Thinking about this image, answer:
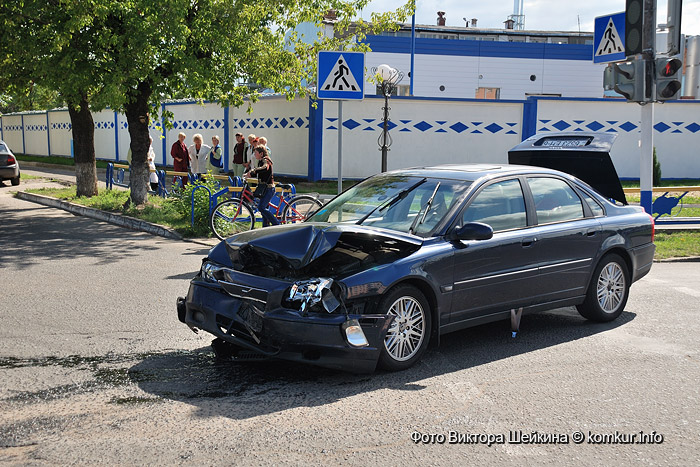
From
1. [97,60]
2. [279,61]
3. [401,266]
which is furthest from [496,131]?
[401,266]

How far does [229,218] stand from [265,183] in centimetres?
92

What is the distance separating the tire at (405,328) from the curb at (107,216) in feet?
26.0

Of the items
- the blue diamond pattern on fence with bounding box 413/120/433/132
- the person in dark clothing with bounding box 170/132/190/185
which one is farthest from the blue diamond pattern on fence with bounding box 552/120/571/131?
the person in dark clothing with bounding box 170/132/190/185

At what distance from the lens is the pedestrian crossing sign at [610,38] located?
11719mm

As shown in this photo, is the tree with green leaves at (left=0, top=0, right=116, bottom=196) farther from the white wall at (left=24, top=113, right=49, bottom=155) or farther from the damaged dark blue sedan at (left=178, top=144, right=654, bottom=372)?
the white wall at (left=24, top=113, right=49, bottom=155)

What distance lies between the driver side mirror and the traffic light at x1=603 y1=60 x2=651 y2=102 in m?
7.04

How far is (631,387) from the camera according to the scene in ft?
17.0

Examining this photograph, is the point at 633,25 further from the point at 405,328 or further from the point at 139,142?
the point at 139,142

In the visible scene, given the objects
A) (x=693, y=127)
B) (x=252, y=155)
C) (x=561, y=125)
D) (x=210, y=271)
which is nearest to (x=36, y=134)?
(x=252, y=155)

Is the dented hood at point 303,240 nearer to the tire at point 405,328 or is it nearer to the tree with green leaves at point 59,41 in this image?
the tire at point 405,328

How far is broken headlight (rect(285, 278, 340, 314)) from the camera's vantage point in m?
5.02

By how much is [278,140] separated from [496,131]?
6.96 metres

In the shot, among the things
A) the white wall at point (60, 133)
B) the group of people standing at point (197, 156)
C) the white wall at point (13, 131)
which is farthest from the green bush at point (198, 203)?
the white wall at point (13, 131)

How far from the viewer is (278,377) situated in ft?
17.2
